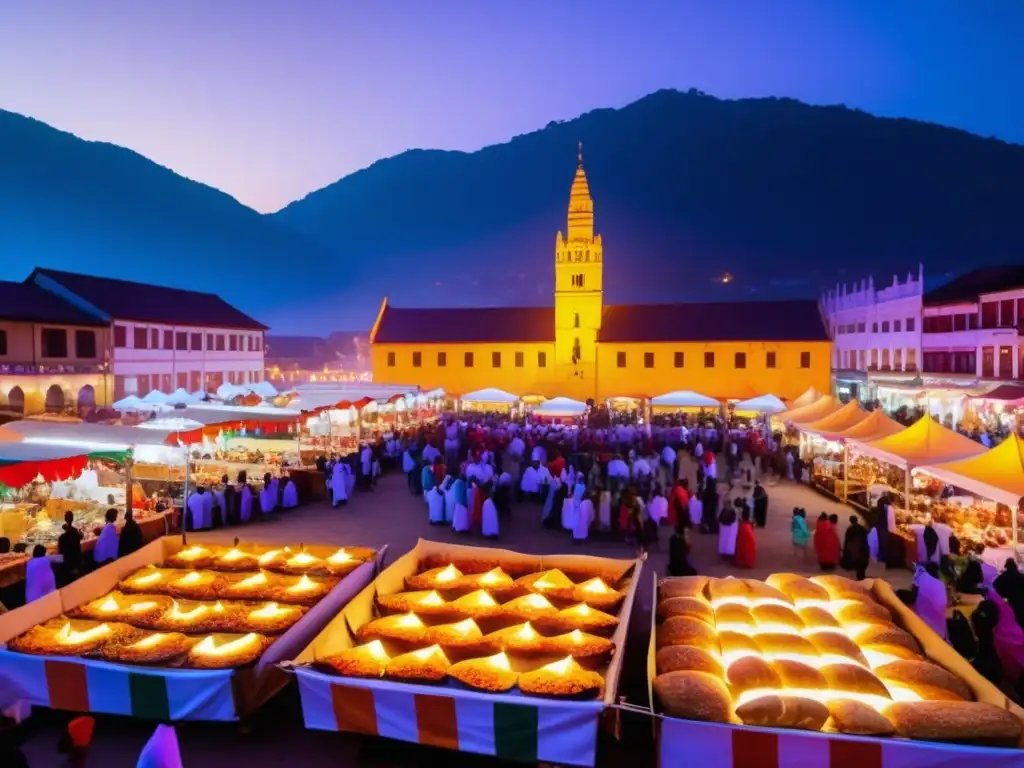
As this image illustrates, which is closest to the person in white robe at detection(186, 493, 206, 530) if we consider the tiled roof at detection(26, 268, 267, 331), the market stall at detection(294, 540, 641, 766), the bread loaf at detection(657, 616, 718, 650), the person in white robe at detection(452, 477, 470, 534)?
the person in white robe at detection(452, 477, 470, 534)

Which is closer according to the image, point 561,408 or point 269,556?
Answer: point 269,556

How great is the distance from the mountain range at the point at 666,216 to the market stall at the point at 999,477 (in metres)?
116

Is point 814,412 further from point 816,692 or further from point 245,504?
point 816,692

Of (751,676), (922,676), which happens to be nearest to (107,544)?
(751,676)

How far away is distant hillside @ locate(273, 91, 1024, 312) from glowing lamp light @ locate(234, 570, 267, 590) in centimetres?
12389

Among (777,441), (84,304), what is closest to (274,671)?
(777,441)

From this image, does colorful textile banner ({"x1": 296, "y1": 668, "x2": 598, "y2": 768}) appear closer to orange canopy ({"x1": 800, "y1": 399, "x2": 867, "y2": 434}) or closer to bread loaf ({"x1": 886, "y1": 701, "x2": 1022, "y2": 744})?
bread loaf ({"x1": 886, "y1": 701, "x2": 1022, "y2": 744})

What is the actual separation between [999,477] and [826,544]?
2.94 meters

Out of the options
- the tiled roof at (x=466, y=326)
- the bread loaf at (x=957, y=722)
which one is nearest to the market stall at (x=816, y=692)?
the bread loaf at (x=957, y=722)

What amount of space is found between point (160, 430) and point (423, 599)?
955 cm

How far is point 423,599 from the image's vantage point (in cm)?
770

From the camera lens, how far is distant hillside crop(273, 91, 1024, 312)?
12694 centimetres

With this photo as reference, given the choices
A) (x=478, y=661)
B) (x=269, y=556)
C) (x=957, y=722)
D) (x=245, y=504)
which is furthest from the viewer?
(x=245, y=504)

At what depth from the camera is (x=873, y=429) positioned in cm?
1642
